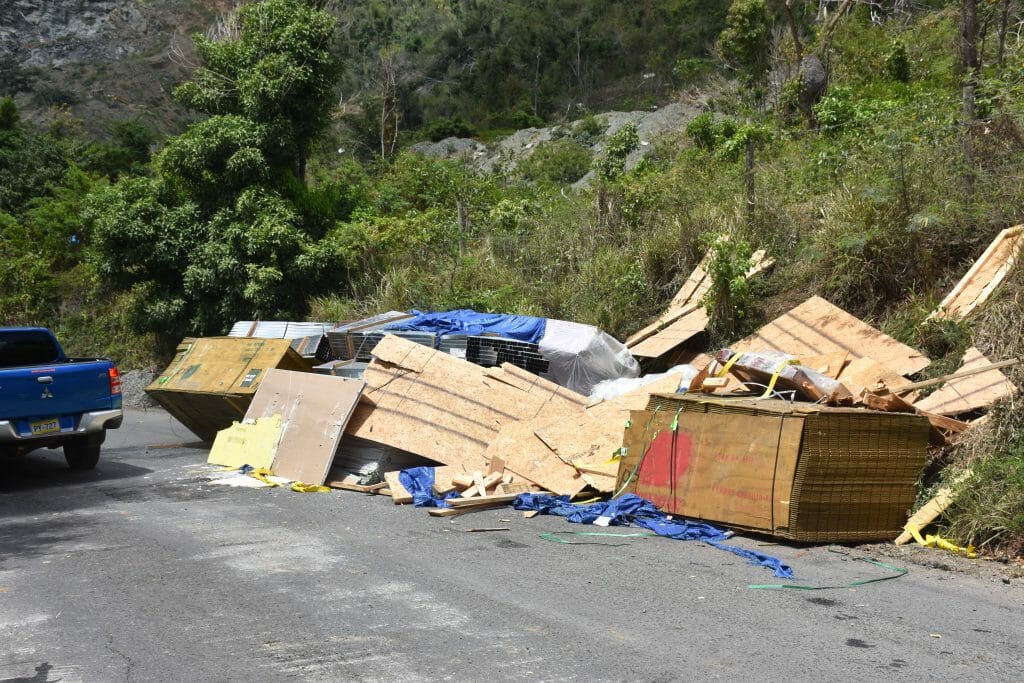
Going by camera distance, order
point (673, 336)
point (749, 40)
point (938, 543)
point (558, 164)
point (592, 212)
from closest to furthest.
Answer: point (938, 543)
point (673, 336)
point (592, 212)
point (749, 40)
point (558, 164)

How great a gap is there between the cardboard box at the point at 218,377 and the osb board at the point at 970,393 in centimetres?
762

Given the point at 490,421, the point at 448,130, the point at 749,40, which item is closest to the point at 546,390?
the point at 490,421

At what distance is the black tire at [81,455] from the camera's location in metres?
10.8

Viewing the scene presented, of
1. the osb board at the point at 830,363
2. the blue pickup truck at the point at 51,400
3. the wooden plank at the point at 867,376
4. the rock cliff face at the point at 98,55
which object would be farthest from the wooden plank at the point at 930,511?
the rock cliff face at the point at 98,55

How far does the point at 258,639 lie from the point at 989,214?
32.3 feet

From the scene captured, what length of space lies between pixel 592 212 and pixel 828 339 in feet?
22.8

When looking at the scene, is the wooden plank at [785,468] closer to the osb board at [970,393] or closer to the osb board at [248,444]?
the osb board at [970,393]

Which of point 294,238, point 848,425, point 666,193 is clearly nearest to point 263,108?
point 294,238

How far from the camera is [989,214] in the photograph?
36.2 feet

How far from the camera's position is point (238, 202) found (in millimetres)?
19344

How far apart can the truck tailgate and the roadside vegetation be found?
7.12m

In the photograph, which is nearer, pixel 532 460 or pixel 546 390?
pixel 532 460

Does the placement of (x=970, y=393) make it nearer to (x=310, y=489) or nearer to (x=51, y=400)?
(x=310, y=489)

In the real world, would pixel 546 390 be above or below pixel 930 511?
above
